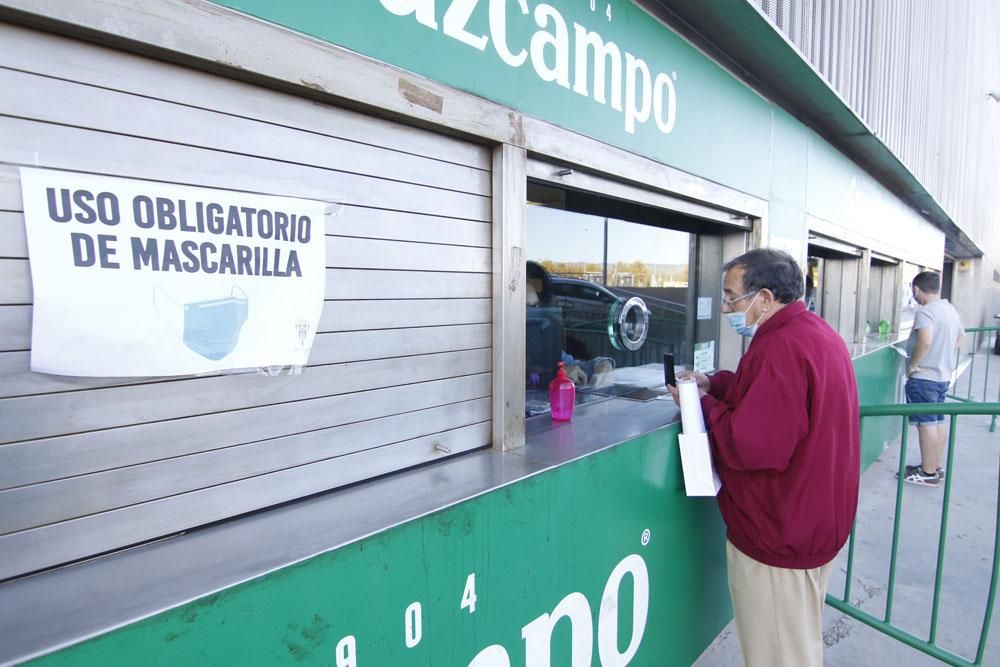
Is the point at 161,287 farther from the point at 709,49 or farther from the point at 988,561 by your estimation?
the point at 988,561

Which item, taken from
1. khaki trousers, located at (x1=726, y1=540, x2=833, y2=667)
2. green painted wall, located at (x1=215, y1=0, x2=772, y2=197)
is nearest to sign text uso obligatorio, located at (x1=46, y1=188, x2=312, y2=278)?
green painted wall, located at (x1=215, y1=0, x2=772, y2=197)

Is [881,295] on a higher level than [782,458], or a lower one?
higher

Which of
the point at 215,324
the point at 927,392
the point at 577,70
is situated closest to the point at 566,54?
the point at 577,70

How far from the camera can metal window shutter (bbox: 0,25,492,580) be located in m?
0.96

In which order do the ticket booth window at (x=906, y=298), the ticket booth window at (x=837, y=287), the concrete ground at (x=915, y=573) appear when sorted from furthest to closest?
the ticket booth window at (x=906, y=298) < the ticket booth window at (x=837, y=287) < the concrete ground at (x=915, y=573)

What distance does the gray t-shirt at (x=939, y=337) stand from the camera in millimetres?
4680

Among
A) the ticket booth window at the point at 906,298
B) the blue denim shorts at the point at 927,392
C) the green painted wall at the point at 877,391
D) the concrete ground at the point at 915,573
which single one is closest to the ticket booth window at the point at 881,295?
the ticket booth window at the point at 906,298

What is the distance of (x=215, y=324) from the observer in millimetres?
1174

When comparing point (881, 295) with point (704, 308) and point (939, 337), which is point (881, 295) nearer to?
point (939, 337)

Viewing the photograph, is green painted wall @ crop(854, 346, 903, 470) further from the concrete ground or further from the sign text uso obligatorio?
the sign text uso obligatorio

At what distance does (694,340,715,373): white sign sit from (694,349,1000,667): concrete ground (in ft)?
4.20

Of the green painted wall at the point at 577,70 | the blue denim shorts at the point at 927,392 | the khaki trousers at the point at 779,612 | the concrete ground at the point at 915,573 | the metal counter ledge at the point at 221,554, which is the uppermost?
the green painted wall at the point at 577,70

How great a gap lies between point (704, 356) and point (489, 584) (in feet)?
7.73

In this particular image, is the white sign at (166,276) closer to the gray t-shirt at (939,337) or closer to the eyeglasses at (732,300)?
the eyeglasses at (732,300)
